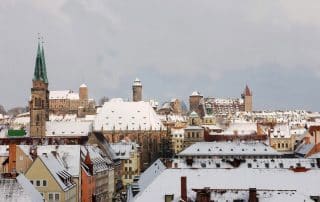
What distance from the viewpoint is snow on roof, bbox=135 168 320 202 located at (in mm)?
64062

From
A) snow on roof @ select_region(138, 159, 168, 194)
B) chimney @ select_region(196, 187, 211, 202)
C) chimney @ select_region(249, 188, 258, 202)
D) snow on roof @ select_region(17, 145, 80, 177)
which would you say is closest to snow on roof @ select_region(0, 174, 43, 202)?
snow on roof @ select_region(138, 159, 168, 194)

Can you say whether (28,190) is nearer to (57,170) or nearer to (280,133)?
(57,170)

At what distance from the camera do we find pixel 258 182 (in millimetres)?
66062

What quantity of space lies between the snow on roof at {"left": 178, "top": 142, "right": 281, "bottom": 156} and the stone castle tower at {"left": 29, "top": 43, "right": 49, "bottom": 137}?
6262 centimetres

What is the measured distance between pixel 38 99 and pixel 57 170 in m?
114

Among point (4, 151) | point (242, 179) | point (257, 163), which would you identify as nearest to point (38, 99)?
point (4, 151)

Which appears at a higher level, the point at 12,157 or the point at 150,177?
the point at 12,157

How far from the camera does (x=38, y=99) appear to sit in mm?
196000

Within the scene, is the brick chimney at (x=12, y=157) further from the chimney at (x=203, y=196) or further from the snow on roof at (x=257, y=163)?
the chimney at (x=203, y=196)

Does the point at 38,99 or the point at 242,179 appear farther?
the point at 38,99

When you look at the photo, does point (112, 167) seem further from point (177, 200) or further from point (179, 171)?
point (177, 200)

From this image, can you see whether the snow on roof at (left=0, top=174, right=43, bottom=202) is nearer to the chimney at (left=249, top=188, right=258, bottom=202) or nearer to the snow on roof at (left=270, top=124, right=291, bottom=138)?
the chimney at (left=249, top=188, right=258, bottom=202)

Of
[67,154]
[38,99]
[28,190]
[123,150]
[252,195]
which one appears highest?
[38,99]

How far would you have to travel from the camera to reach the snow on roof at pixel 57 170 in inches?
3189
